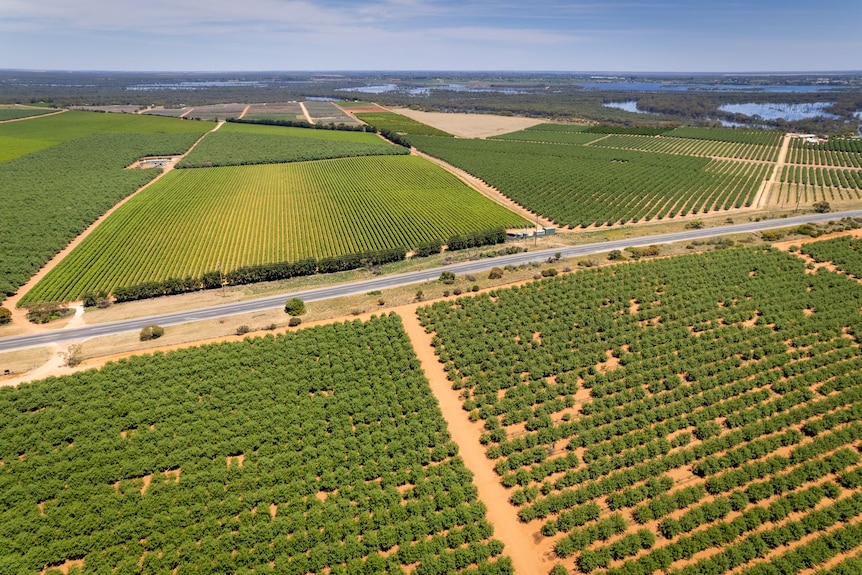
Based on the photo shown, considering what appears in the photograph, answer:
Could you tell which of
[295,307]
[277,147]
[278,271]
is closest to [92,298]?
[278,271]

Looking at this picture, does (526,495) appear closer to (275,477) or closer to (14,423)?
(275,477)

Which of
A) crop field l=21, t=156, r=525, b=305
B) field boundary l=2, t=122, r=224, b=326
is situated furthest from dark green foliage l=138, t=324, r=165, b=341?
crop field l=21, t=156, r=525, b=305

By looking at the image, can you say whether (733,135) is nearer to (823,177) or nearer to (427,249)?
(823,177)

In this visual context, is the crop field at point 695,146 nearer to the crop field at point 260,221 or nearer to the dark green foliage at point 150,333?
the crop field at point 260,221

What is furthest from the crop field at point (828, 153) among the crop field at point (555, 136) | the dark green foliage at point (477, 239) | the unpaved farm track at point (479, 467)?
the unpaved farm track at point (479, 467)

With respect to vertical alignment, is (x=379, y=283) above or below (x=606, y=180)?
below
